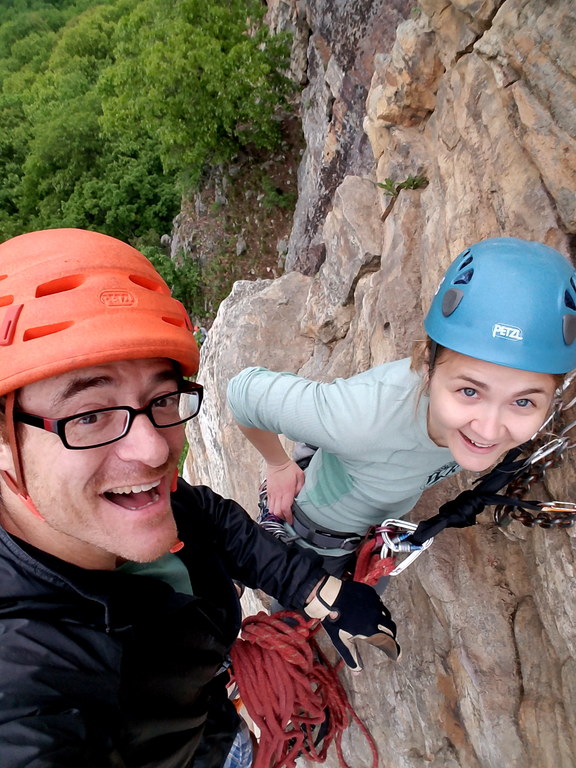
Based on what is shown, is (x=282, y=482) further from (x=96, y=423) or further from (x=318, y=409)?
(x=96, y=423)

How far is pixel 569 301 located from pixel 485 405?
462mm

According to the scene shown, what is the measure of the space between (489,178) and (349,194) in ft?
6.16

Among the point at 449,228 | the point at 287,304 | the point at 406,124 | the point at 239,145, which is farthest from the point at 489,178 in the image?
the point at 239,145

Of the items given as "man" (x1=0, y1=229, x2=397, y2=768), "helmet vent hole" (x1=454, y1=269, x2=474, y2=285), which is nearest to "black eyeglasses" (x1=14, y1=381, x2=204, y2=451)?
"man" (x1=0, y1=229, x2=397, y2=768)

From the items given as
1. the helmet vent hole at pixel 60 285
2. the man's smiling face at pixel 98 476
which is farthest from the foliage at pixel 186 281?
the man's smiling face at pixel 98 476

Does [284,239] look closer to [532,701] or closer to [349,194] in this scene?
[349,194]

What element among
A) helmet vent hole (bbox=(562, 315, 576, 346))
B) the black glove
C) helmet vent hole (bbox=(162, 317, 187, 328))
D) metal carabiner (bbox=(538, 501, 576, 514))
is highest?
helmet vent hole (bbox=(162, 317, 187, 328))

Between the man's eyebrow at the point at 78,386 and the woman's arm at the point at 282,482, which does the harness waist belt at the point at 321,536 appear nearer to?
the woman's arm at the point at 282,482

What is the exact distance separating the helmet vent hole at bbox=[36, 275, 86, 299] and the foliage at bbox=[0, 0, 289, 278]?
444 inches

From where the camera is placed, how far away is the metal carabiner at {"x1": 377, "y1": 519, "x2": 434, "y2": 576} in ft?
6.71

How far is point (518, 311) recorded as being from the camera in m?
1.66

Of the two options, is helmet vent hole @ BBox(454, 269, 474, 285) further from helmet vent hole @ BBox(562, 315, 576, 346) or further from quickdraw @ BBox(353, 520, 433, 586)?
quickdraw @ BBox(353, 520, 433, 586)

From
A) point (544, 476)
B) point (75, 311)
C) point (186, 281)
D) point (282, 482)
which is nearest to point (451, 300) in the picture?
point (544, 476)

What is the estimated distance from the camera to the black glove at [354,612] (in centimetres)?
223
